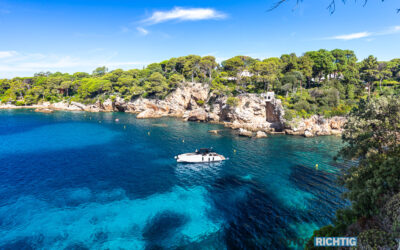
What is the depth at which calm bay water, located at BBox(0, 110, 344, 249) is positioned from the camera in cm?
1728

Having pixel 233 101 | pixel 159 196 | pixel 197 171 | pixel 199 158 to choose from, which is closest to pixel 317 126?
pixel 233 101

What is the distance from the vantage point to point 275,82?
72000mm

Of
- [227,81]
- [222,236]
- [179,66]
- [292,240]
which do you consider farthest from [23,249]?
[179,66]

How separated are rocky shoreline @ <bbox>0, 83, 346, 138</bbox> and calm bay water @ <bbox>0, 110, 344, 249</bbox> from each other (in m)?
14.6

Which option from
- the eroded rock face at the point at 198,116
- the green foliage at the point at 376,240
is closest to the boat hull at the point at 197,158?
the green foliage at the point at 376,240

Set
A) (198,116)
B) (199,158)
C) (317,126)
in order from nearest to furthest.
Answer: (199,158)
(317,126)
(198,116)

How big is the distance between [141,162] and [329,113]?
2369 inches

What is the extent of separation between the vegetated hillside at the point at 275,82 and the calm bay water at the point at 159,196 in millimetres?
25368

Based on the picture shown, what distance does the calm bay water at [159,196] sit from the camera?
56.7 feet

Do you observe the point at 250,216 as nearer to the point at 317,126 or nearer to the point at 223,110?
the point at 317,126

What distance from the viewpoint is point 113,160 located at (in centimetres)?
3622

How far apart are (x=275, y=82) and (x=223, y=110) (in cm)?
2320

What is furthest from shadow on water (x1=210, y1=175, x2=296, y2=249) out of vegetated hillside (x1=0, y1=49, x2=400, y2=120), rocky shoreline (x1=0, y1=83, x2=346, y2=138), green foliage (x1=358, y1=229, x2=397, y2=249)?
vegetated hillside (x1=0, y1=49, x2=400, y2=120)

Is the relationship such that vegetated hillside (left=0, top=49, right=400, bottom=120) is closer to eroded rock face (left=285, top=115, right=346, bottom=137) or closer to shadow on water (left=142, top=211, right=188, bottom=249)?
eroded rock face (left=285, top=115, right=346, bottom=137)
